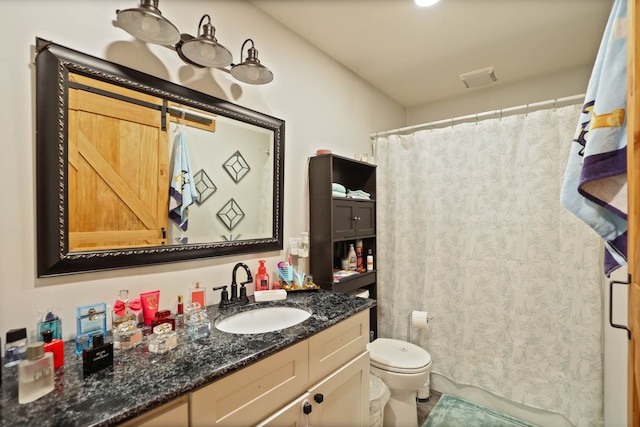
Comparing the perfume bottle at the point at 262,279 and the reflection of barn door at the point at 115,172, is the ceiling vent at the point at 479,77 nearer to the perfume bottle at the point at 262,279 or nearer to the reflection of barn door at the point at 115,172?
the perfume bottle at the point at 262,279

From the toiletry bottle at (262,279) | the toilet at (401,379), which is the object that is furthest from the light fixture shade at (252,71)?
the toilet at (401,379)

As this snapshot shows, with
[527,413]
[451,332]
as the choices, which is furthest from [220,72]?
[527,413]

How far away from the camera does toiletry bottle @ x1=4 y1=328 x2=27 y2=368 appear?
84 centimetres

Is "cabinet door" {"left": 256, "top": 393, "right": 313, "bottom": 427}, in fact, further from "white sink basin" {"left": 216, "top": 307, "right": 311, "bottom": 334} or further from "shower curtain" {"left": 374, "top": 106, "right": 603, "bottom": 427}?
"shower curtain" {"left": 374, "top": 106, "right": 603, "bottom": 427}

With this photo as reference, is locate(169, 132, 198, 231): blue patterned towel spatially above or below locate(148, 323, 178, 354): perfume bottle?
above

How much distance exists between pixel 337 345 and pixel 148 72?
1.41m

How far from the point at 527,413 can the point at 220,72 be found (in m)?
2.80

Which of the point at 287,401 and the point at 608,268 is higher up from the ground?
the point at 608,268

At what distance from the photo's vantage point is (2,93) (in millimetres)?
905

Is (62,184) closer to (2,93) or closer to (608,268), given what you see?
(2,93)

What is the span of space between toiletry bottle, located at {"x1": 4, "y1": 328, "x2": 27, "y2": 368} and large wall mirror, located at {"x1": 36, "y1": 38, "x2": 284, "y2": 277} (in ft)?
0.63

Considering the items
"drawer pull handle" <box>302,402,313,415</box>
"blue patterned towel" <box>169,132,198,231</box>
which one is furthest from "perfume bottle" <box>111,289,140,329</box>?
"drawer pull handle" <box>302,402,313,415</box>

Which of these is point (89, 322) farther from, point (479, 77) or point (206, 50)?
point (479, 77)

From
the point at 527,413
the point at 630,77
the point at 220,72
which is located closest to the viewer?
the point at 630,77
